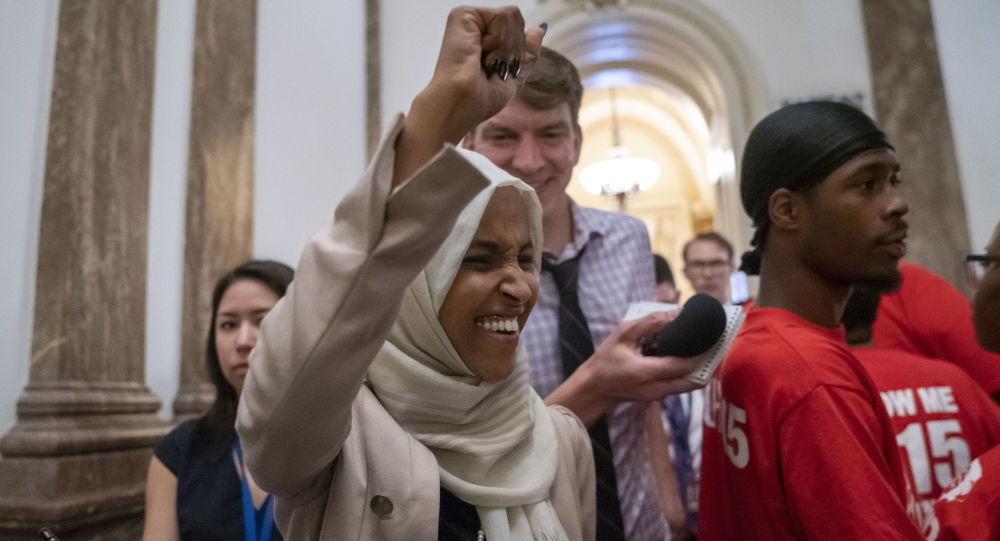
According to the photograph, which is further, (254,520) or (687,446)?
(687,446)

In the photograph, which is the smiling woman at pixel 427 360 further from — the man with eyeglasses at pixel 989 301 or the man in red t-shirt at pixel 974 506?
the man with eyeglasses at pixel 989 301

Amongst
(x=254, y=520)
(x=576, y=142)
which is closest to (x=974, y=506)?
(x=576, y=142)

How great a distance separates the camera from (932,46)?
4926mm

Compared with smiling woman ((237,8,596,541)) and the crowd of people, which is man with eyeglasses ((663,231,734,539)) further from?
smiling woman ((237,8,596,541))

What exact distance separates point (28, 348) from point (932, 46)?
5.84 metres

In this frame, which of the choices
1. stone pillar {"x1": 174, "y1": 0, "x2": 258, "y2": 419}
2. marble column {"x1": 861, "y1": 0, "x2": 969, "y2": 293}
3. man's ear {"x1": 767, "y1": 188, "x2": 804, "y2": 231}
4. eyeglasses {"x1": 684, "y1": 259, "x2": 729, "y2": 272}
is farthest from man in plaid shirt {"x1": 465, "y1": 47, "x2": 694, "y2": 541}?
marble column {"x1": 861, "y1": 0, "x2": 969, "y2": 293}

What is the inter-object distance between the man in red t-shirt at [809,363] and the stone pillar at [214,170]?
2.47m

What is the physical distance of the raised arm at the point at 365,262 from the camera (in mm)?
705

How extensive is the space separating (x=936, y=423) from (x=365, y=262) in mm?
1413

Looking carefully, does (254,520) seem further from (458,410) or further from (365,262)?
(365,262)

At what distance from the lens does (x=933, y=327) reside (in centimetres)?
201

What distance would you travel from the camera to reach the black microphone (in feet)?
4.49

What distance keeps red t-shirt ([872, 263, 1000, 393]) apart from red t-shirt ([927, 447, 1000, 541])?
0.88 m

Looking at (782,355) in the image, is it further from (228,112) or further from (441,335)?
(228,112)
